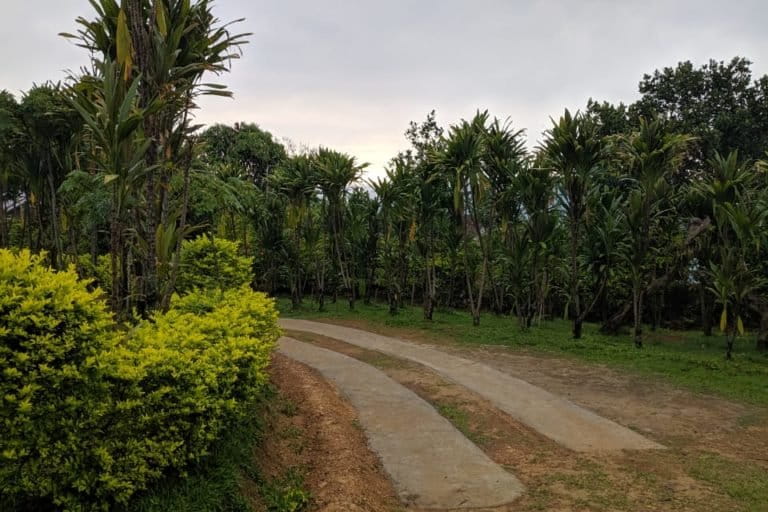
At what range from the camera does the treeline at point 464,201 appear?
19.2 ft

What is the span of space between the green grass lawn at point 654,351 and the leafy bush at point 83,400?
7664 mm

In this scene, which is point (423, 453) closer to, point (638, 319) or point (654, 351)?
point (654, 351)

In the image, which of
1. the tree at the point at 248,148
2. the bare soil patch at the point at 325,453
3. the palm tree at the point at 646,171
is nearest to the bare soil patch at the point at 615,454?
the bare soil patch at the point at 325,453

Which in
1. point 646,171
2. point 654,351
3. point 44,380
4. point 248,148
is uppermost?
point 248,148

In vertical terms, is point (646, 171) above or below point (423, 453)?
above

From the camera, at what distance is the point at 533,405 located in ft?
21.6

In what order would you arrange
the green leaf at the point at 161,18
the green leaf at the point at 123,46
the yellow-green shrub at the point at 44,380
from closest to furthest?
the yellow-green shrub at the point at 44,380
the green leaf at the point at 123,46
the green leaf at the point at 161,18

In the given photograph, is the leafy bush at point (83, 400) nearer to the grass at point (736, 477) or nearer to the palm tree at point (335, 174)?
the grass at point (736, 477)

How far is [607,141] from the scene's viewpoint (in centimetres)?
1143

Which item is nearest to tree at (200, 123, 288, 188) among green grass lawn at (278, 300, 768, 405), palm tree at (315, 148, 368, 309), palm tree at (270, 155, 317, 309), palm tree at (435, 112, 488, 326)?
palm tree at (270, 155, 317, 309)

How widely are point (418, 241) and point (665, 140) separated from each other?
23.9ft

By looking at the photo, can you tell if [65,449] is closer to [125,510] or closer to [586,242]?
[125,510]

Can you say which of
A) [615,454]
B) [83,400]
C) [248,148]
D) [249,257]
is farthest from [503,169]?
[248,148]

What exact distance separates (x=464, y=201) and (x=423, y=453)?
9831mm
